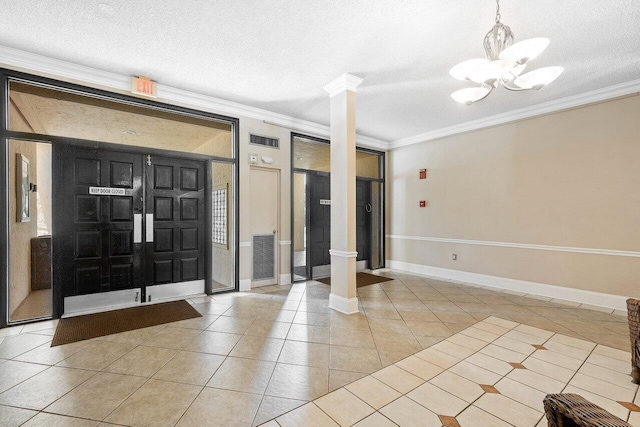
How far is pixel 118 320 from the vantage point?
340 cm

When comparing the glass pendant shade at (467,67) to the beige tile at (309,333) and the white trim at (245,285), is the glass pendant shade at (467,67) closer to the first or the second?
the beige tile at (309,333)

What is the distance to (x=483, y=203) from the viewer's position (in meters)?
5.35

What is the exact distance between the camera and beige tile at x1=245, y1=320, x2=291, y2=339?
3.07 metres

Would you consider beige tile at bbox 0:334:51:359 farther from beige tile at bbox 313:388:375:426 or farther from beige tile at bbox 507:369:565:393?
beige tile at bbox 507:369:565:393

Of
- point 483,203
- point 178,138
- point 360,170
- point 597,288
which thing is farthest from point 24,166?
point 597,288

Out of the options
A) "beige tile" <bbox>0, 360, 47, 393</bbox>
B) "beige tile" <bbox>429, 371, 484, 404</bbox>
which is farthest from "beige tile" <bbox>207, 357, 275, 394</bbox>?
"beige tile" <bbox>0, 360, 47, 393</bbox>

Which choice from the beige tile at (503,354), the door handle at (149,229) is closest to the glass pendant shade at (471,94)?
the beige tile at (503,354)

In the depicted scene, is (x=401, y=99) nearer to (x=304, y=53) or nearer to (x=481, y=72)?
(x=304, y=53)

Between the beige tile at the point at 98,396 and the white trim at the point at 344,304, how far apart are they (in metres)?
2.25

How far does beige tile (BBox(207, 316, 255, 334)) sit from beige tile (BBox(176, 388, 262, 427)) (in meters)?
1.07

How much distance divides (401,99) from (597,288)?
3900 millimetres

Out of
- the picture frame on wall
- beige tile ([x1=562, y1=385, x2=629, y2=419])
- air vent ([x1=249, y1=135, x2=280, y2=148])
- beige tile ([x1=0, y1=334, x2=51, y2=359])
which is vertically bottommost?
beige tile ([x1=562, y1=385, x2=629, y2=419])

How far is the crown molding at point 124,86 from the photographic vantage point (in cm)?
318

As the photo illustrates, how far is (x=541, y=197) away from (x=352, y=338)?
155 inches
